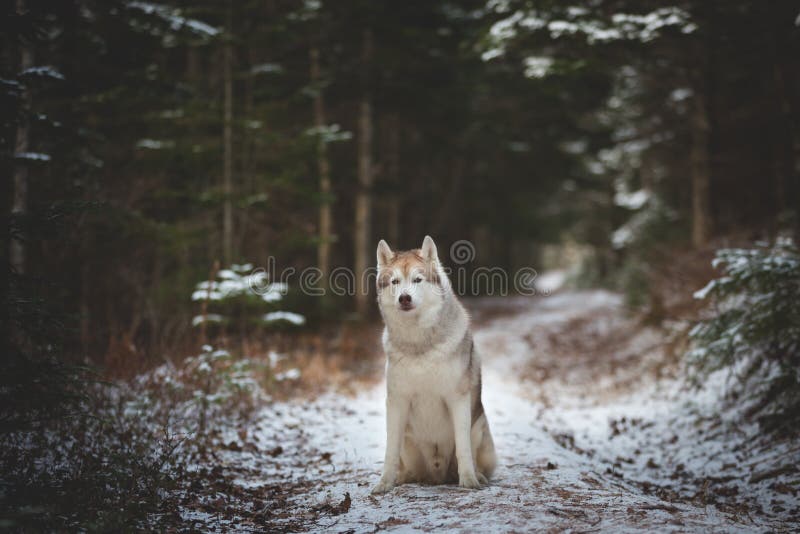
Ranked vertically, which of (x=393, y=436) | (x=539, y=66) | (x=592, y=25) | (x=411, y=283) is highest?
(x=592, y=25)

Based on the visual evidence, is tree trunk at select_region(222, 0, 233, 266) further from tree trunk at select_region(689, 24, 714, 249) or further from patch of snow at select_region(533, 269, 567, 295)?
patch of snow at select_region(533, 269, 567, 295)

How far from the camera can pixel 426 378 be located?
4.92 meters

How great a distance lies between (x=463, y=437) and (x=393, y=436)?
66cm

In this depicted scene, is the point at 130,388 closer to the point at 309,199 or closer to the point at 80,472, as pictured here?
the point at 80,472

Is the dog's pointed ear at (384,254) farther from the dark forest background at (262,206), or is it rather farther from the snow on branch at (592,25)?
the snow on branch at (592,25)

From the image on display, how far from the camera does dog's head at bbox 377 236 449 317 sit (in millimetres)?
4910

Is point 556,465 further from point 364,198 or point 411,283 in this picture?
point 364,198

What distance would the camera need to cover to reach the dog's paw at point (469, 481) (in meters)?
4.93

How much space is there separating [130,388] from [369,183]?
34.5 feet

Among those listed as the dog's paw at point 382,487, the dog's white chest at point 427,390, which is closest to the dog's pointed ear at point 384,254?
the dog's white chest at point 427,390

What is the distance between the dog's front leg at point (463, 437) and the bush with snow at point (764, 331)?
4.08 meters

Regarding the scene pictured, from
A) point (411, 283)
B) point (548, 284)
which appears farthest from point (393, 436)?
point (548, 284)

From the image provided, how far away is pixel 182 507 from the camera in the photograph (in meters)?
4.80

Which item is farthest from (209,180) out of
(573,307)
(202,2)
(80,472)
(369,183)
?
(573,307)
